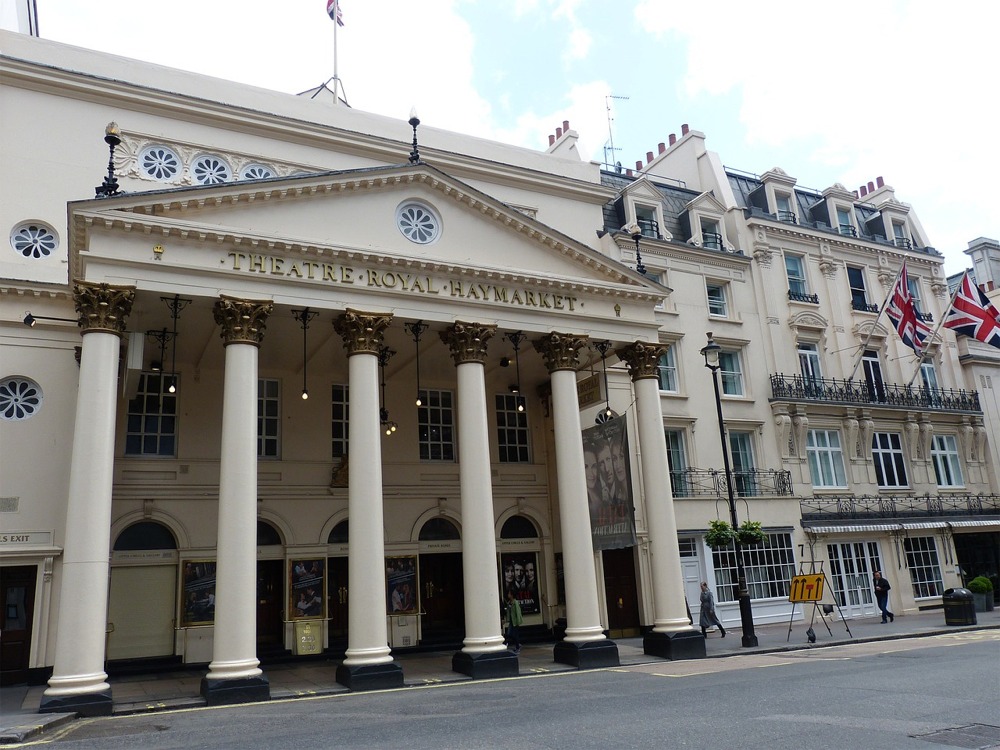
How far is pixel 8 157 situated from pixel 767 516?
2487 centimetres

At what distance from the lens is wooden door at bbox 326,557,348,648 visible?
21578 millimetres

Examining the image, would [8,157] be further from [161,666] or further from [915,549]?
[915,549]

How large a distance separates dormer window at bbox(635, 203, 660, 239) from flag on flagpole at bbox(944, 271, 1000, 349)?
11.0 metres

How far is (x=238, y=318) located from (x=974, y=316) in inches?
990

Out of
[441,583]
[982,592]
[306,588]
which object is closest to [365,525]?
[306,588]

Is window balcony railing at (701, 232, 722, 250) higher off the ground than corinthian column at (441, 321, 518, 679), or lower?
higher

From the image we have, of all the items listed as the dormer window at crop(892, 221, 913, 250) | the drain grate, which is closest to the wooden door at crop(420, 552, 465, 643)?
the drain grate

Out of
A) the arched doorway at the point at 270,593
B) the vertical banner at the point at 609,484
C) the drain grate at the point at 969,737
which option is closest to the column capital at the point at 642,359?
the vertical banner at the point at 609,484

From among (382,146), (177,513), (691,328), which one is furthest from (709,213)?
(177,513)

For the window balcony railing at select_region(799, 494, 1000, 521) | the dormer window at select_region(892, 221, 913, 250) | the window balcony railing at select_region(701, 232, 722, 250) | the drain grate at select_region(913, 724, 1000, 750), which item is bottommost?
the drain grate at select_region(913, 724, 1000, 750)

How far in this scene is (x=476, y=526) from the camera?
17359 mm

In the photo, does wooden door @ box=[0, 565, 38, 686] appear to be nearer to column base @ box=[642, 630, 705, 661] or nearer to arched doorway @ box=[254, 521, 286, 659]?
arched doorway @ box=[254, 521, 286, 659]

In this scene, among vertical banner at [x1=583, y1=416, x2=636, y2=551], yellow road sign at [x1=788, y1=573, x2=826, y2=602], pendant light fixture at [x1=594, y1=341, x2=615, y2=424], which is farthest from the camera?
pendant light fixture at [x1=594, y1=341, x2=615, y2=424]

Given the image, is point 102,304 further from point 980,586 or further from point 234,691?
point 980,586
